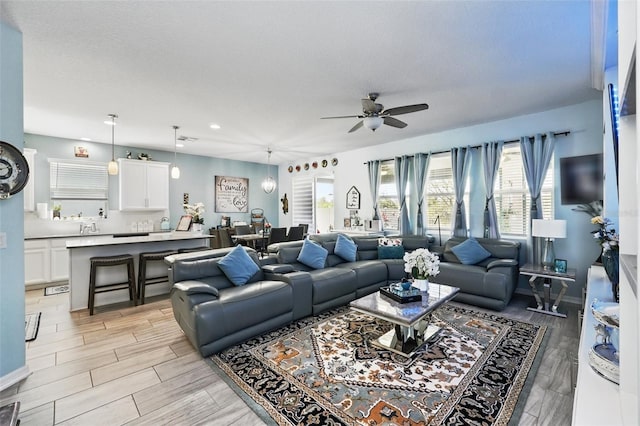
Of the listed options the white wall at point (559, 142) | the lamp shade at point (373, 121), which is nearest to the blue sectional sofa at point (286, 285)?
the white wall at point (559, 142)

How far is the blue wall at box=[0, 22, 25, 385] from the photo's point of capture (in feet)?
7.32

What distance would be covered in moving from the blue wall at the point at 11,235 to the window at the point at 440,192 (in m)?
5.61

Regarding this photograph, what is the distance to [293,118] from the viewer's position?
14.6 ft

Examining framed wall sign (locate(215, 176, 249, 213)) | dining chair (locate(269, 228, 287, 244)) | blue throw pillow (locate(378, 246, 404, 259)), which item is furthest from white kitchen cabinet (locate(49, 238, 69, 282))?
blue throw pillow (locate(378, 246, 404, 259))

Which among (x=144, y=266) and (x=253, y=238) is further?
(x=253, y=238)

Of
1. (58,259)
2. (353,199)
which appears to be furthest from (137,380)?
(353,199)

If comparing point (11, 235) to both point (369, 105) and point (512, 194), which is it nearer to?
point (369, 105)

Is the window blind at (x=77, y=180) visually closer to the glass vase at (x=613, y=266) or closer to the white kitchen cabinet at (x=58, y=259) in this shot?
the white kitchen cabinet at (x=58, y=259)

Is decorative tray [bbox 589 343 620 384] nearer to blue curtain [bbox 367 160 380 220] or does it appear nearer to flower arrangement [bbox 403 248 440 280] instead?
flower arrangement [bbox 403 248 440 280]

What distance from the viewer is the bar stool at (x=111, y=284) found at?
12.4 feet

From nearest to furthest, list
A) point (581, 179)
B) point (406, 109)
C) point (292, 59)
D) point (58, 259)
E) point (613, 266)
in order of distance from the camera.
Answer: point (613, 266) < point (292, 59) < point (406, 109) < point (581, 179) < point (58, 259)

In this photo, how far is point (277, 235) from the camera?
19.6ft

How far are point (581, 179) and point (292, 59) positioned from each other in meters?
4.18

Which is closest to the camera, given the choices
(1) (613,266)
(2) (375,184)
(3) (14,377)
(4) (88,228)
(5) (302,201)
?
(1) (613,266)
